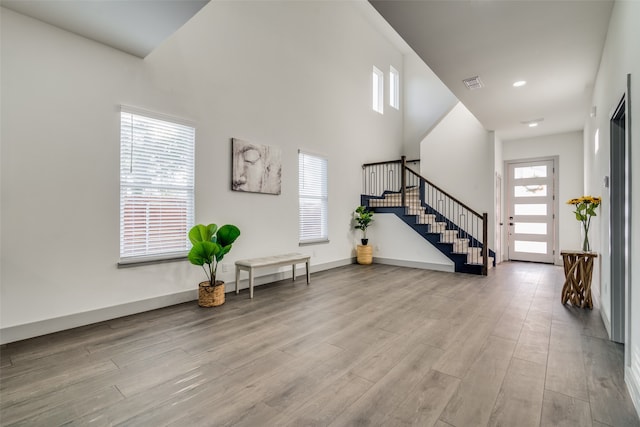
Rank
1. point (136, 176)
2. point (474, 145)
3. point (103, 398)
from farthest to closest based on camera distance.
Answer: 1. point (474, 145)
2. point (136, 176)
3. point (103, 398)

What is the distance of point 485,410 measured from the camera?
181 cm

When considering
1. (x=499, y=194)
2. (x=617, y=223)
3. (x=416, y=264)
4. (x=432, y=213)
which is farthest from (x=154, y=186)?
(x=499, y=194)

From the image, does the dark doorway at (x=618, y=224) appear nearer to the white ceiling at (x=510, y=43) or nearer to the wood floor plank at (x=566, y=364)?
the wood floor plank at (x=566, y=364)

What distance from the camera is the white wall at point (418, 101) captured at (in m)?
8.74

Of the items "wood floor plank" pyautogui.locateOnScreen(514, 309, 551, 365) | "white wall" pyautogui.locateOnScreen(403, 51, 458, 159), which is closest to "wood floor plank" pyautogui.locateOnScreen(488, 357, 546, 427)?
"wood floor plank" pyautogui.locateOnScreen(514, 309, 551, 365)

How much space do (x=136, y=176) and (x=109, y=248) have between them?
88cm

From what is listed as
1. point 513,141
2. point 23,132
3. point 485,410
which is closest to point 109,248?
point 23,132

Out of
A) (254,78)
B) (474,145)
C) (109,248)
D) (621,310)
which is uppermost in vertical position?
(254,78)

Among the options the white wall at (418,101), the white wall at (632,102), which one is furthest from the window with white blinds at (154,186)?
the white wall at (418,101)

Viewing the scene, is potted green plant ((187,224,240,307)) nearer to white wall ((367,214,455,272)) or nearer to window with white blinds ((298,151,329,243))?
window with white blinds ((298,151,329,243))

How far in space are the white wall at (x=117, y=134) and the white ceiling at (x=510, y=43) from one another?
260 centimetres

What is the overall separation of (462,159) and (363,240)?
3.29 m

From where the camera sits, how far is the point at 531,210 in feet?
24.8

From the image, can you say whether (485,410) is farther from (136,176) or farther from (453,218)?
(453,218)
